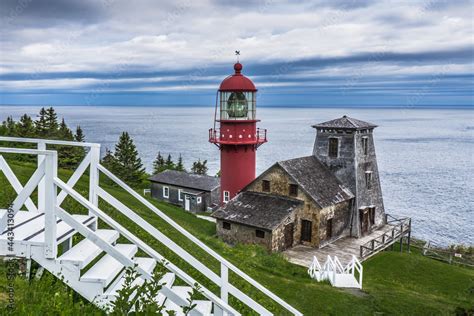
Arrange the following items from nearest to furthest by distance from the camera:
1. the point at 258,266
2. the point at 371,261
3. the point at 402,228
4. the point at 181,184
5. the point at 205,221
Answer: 1. the point at 258,266
2. the point at 371,261
3. the point at 402,228
4. the point at 205,221
5. the point at 181,184

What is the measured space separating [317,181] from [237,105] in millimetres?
7660

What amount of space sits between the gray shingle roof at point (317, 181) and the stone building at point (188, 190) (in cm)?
1304

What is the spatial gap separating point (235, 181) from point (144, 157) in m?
64.7

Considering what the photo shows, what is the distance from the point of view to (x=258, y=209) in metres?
25.9

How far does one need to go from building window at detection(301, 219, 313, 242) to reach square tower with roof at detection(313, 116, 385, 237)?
399 cm

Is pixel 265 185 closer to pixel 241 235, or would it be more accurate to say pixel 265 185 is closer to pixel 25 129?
pixel 241 235

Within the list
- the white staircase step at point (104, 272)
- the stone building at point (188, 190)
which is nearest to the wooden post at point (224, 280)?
the white staircase step at point (104, 272)

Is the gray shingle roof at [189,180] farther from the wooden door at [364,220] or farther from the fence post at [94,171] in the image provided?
the fence post at [94,171]

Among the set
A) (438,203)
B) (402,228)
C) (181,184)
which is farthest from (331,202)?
(438,203)

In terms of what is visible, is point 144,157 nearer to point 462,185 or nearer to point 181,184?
point 181,184

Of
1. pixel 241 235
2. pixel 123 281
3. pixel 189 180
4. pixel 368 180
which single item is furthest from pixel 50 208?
pixel 189 180

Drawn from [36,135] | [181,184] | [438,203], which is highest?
[36,135]

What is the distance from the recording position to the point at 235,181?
3058cm

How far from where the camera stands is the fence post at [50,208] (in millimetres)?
5570
